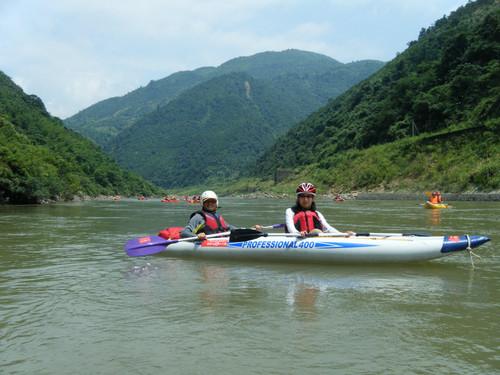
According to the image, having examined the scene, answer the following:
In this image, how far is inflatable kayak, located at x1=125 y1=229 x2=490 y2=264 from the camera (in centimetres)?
1006

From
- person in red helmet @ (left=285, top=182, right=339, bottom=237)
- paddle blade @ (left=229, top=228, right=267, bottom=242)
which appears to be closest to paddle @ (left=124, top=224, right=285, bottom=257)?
paddle blade @ (left=229, top=228, right=267, bottom=242)

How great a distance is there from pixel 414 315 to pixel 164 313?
3.33m

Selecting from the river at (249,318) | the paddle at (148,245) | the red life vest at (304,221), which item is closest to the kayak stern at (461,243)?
the river at (249,318)

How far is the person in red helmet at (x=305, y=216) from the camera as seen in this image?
36.7 ft

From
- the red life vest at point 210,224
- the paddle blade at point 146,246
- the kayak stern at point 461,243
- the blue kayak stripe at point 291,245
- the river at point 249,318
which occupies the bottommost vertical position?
the river at point 249,318

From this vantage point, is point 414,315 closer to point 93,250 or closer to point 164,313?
point 164,313

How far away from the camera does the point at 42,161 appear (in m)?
67.5

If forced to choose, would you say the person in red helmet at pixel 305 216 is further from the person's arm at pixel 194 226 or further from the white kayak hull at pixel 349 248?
the person's arm at pixel 194 226

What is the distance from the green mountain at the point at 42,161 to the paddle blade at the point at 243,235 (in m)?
42.5

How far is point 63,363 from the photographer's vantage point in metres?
4.90

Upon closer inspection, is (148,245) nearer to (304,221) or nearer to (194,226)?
(194,226)

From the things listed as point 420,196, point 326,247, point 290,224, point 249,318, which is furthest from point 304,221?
point 420,196

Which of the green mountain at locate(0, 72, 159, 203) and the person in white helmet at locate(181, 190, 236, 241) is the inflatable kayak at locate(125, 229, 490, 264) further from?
the green mountain at locate(0, 72, 159, 203)

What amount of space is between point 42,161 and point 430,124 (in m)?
58.7
